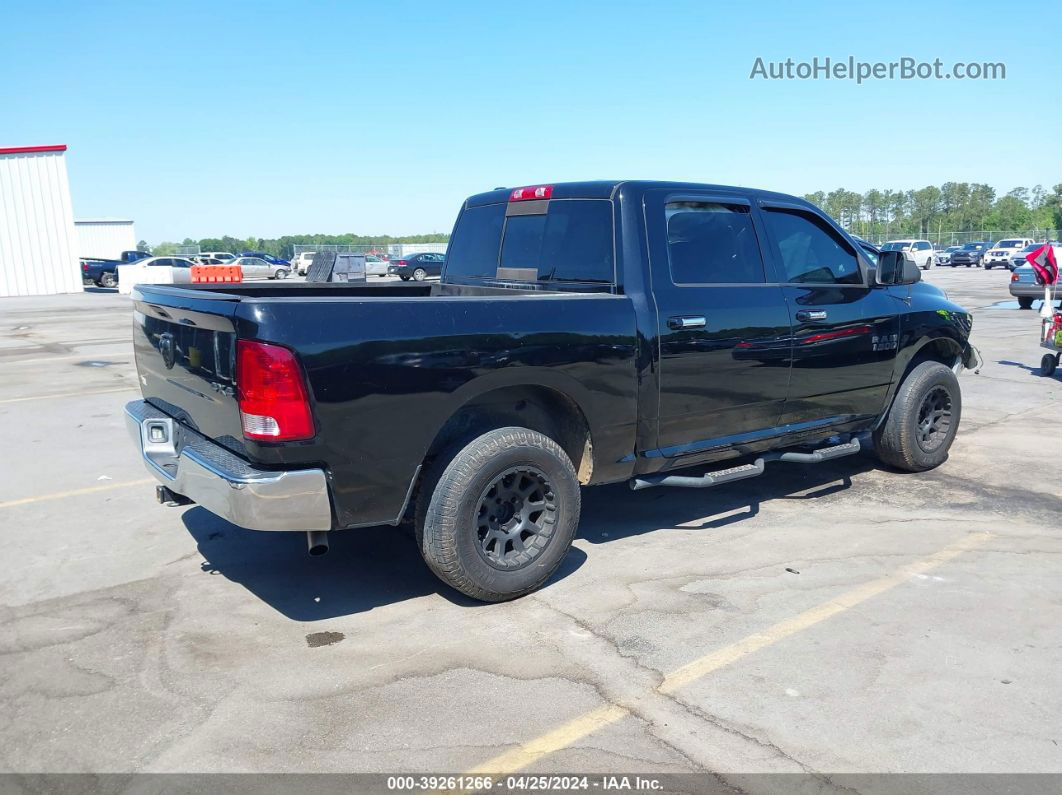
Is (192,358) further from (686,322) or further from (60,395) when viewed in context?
(60,395)

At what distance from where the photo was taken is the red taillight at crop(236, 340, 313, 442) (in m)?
3.40

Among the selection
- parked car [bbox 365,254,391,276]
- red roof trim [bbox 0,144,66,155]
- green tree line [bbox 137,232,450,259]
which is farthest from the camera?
green tree line [bbox 137,232,450,259]

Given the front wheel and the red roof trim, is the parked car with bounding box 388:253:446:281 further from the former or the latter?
the front wheel

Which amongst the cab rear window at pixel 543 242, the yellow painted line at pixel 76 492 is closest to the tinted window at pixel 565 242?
the cab rear window at pixel 543 242

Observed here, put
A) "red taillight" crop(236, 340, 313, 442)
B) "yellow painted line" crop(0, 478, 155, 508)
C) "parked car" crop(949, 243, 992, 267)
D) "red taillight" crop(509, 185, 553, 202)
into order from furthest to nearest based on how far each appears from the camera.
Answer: "parked car" crop(949, 243, 992, 267)
"yellow painted line" crop(0, 478, 155, 508)
"red taillight" crop(509, 185, 553, 202)
"red taillight" crop(236, 340, 313, 442)

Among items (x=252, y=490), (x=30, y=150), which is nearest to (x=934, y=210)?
(x=30, y=150)

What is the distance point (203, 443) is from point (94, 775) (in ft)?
5.08

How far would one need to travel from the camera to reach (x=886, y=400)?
607cm

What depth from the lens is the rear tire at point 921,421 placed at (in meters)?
6.20

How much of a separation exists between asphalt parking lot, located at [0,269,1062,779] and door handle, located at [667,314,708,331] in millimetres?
1304

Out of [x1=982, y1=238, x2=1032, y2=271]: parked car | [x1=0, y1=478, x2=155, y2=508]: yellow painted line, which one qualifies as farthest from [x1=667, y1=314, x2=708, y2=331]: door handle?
[x1=982, y1=238, x2=1032, y2=271]: parked car

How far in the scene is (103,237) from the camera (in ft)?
179

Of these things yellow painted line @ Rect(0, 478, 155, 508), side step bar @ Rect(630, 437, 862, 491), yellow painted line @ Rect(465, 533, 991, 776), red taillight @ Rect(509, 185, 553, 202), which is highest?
red taillight @ Rect(509, 185, 553, 202)

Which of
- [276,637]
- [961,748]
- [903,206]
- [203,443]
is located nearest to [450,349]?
[203,443]
